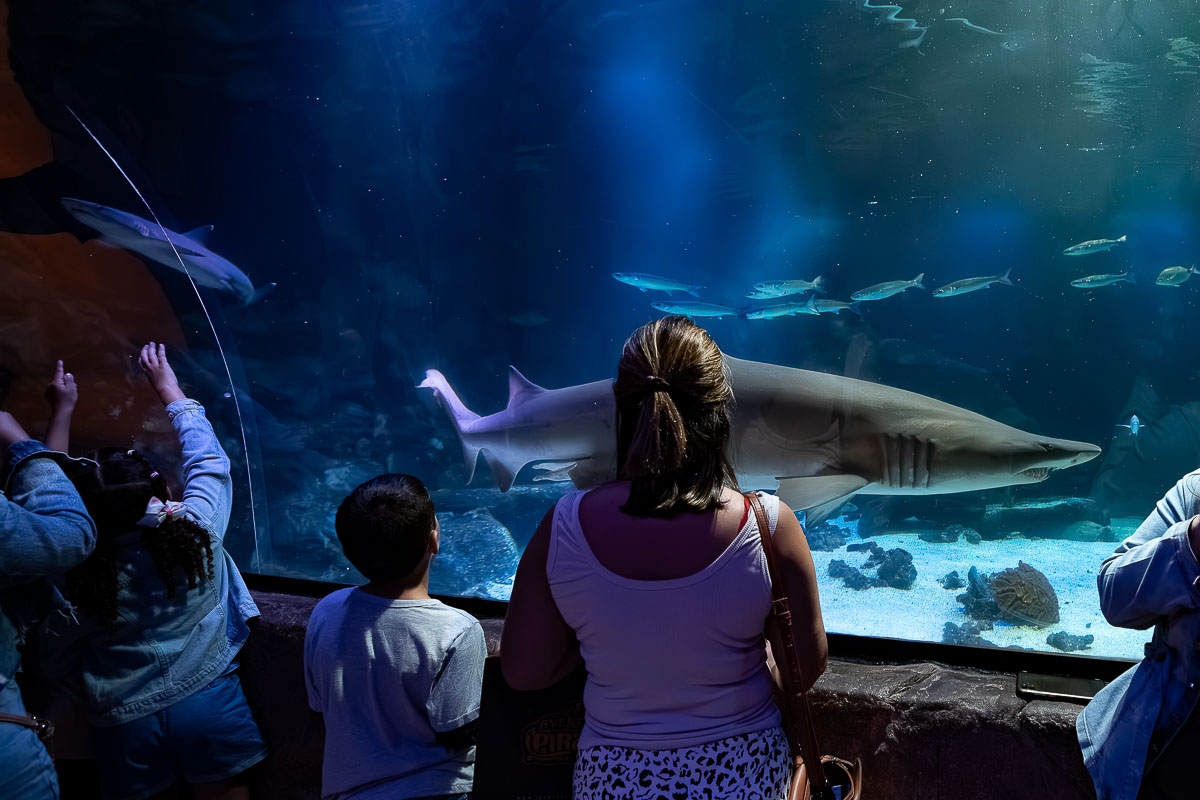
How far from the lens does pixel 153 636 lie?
6.55 feet

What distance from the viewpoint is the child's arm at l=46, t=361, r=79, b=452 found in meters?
2.48

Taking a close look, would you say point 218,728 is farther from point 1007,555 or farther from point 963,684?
point 1007,555

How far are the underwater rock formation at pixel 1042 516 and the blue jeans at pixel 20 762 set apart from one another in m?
6.66

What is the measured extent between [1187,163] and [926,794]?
34.1ft

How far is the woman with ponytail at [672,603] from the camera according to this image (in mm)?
1087

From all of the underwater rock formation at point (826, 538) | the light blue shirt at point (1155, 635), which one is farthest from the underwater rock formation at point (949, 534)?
the light blue shirt at point (1155, 635)

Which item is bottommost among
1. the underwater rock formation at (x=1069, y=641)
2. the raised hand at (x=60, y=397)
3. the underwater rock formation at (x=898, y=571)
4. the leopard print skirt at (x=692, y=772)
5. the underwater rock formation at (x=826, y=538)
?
the underwater rock formation at (x=826, y=538)

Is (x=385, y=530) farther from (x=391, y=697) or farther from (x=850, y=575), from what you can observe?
(x=850, y=575)

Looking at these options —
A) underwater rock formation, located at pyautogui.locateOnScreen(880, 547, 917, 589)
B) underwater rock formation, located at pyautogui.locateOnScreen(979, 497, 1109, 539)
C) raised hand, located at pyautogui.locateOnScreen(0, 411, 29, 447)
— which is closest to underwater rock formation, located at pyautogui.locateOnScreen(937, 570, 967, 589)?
underwater rock formation, located at pyautogui.locateOnScreen(880, 547, 917, 589)

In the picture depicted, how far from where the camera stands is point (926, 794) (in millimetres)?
1753

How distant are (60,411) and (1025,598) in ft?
13.7

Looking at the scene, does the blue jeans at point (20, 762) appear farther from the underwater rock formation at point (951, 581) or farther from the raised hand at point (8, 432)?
the underwater rock formation at point (951, 581)

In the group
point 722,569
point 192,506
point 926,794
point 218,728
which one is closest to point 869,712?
point 926,794

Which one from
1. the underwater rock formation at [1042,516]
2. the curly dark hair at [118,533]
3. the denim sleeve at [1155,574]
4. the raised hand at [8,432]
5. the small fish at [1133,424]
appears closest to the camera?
the denim sleeve at [1155,574]
